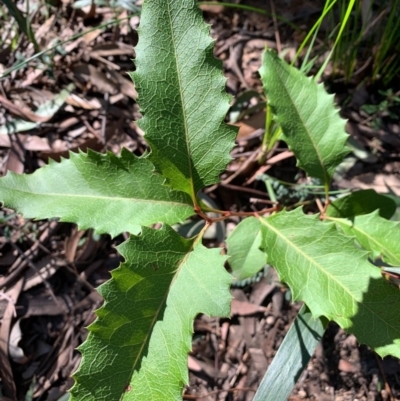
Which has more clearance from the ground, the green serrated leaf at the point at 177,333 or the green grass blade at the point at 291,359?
the green serrated leaf at the point at 177,333

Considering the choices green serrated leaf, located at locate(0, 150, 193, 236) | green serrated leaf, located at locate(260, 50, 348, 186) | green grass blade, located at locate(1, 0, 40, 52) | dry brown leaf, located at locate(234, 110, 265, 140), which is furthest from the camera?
dry brown leaf, located at locate(234, 110, 265, 140)

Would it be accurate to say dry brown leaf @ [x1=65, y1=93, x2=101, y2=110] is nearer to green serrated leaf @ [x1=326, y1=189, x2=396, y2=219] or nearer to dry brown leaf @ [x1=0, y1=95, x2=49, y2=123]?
dry brown leaf @ [x1=0, y1=95, x2=49, y2=123]

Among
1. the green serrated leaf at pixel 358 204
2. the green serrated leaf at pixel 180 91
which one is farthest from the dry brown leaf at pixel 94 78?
the green serrated leaf at pixel 358 204

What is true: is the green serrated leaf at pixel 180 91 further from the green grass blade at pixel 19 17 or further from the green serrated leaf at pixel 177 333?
the green grass blade at pixel 19 17

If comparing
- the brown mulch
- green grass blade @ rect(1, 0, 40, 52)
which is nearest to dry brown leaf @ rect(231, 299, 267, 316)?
the brown mulch

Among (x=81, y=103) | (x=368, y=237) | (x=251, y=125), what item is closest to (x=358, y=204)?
(x=368, y=237)

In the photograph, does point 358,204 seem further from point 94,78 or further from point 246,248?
point 94,78
